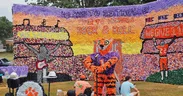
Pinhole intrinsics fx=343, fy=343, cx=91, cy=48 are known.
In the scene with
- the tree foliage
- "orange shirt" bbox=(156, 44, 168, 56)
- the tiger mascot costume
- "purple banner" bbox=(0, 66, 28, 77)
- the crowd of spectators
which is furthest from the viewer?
the tree foliage

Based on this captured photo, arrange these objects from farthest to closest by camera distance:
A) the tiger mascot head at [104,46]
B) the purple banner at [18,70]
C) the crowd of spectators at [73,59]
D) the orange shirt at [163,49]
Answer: the purple banner at [18,70], the crowd of spectators at [73,59], the orange shirt at [163,49], the tiger mascot head at [104,46]

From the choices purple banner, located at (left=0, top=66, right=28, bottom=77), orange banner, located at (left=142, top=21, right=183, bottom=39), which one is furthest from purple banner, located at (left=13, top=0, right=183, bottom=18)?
purple banner, located at (left=0, top=66, right=28, bottom=77)

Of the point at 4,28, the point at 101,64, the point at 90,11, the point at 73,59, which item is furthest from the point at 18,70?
the point at 4,28

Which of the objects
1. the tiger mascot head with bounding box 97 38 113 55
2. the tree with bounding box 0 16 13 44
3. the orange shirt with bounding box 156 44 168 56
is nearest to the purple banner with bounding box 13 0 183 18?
the orange shirt with bounding box 156 44 168 56

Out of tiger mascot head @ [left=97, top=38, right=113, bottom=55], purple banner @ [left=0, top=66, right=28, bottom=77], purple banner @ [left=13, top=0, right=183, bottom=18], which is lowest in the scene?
purple banner @ [left=0, top=66, right=28, bottom=77]

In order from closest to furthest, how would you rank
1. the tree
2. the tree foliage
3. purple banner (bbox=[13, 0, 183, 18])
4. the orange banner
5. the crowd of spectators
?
the orange banner < the crowd of spectators < purple banner (bbox=[13, 0, 183, 18]) < the tree foliage < the tree

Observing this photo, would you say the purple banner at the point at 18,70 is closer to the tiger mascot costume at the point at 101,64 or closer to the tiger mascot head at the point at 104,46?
the tiger mascot costume at the point at 101,64

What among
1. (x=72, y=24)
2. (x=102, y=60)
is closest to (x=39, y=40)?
(x=72, y=24)

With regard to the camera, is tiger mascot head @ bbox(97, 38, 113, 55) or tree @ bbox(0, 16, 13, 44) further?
tree @ bbox(0, 16, 13, 44)

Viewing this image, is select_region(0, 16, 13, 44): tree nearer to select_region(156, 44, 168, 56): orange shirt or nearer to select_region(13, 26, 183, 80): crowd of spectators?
select_region(13, 26, 183, 80): crowd of spectators

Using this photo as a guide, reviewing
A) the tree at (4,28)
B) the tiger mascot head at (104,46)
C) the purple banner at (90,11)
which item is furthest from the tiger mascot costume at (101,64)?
the tree at (4,28)

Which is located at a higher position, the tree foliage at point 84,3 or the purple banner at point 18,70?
the tree foliage at point 84,3

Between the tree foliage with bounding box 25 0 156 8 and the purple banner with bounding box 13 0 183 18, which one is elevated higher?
the tree foliage with bounding box 25 0 156 8

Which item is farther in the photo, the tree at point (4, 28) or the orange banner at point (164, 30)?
the tree at point (4, 28)
